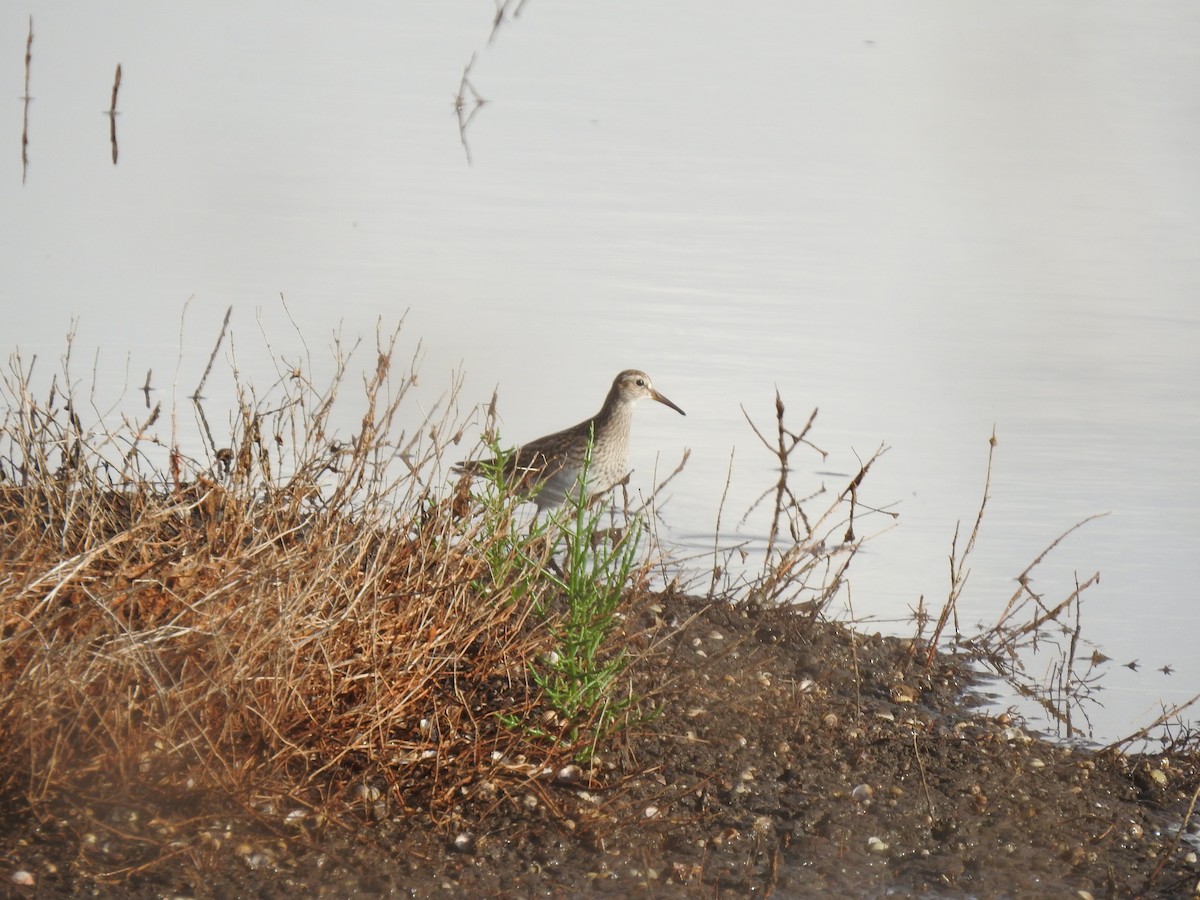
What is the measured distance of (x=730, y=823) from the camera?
16.8ft

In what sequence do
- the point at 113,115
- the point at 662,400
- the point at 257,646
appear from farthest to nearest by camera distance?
the point at 113,115
the point at 662,400
the point at 257,646

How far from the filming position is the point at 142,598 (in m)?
4.95

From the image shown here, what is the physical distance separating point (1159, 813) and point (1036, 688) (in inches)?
44.0

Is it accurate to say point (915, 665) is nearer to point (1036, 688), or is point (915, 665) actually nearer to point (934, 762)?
point (1036, 688)

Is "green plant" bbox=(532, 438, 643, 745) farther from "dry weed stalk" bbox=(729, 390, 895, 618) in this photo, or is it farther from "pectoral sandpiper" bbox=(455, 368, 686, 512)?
"pectoral sandpiper" bbox=(455, 368, 686, 512)

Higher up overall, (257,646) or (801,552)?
(801,552)

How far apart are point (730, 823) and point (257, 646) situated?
145cm

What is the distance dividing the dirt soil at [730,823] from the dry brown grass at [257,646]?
94 mm

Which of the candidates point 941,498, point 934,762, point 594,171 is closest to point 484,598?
point 934,762

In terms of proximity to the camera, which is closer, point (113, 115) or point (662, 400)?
point (662, 400)

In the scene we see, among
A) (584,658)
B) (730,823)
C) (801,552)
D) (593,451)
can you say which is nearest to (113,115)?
(593,451)

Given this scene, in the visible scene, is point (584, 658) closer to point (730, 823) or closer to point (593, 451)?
point (730, 823)

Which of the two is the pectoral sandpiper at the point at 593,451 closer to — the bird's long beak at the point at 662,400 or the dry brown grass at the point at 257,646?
the bird's long beak at the point at 662,400

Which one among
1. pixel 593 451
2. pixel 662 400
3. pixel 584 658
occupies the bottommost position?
pixel 584 658
